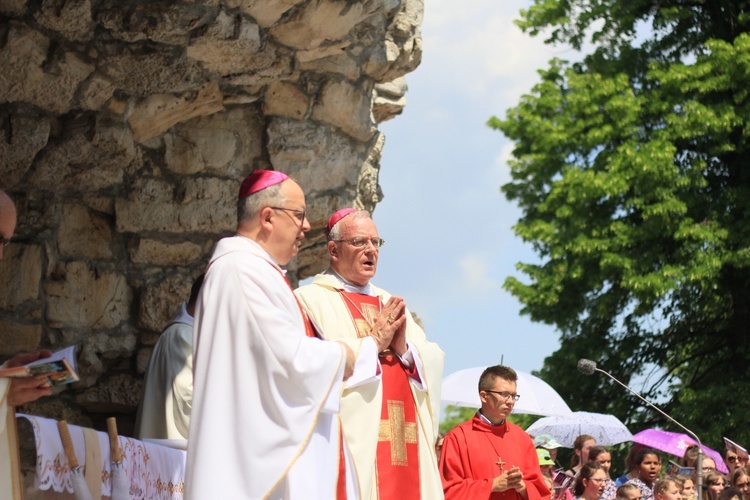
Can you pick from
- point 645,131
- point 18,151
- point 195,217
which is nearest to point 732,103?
point 645,131

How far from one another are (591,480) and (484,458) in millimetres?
1723

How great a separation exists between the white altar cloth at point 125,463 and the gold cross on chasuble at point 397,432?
1.05 m

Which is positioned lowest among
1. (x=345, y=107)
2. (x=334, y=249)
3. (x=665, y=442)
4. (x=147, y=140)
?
(x=665, y=442)

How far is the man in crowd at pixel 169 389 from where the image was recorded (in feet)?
20.7

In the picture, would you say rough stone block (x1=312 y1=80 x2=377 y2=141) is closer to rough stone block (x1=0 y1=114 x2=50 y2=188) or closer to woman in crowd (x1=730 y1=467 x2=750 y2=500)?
rough stone block (x1=0 y1=114 x2=50 y2=188)

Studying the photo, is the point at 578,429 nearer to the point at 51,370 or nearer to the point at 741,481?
the point at 741,481

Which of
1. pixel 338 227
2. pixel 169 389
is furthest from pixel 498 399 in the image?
pixel 169 389

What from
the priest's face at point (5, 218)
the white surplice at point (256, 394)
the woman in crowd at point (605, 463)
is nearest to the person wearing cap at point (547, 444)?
the woman in crowd at point (605, 463)

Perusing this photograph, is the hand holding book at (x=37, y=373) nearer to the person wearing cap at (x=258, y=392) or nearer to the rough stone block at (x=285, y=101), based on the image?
the person wearing cap at (x=258, y=392)

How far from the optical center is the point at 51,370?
12.9 ft

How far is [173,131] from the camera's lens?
24.5 feet

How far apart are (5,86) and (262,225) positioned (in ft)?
7.18

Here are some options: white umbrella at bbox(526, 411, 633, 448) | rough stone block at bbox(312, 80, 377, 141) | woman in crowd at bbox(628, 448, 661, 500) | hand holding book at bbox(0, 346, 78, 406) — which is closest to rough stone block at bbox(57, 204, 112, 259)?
rough stone block at bbox(312, 80, 377, 141)

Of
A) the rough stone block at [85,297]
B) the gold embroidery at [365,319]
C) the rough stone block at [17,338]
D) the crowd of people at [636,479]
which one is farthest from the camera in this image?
the crowd of people at [636,479]
